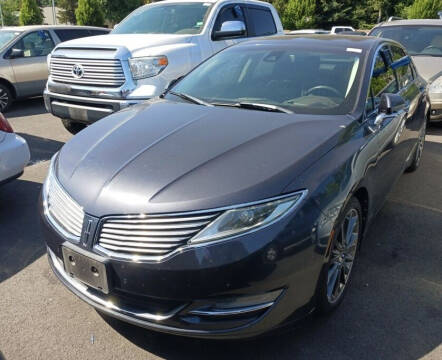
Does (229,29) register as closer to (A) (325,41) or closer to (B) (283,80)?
(A) (325,41)

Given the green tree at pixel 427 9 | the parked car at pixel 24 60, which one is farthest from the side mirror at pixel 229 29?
the green tree at pixel 427 9

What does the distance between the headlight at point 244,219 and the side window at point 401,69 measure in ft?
8.61

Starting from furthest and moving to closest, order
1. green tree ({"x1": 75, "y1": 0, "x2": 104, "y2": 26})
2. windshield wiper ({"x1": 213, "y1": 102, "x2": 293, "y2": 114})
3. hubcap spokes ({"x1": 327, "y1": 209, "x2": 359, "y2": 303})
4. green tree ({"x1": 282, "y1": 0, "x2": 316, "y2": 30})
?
green tree ({"x1": 282, "y1": 0, "x2": 316, "y2": 30}) < green tree ({"x1": 75, "y1": 0, "x2": 104, "y2": 26}) < windshield wiper ({"x1": 213, "y1": 102, "x2": 293, "y2": 114}) < hubcap spokes ({"x1": 327, "y1": 209, "x2": 359, "y2": 303})

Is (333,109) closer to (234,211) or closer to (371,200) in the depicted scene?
(371,200)

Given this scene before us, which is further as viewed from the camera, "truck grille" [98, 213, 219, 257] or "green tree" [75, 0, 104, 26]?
"green tree" [75, 0, 104, 26]

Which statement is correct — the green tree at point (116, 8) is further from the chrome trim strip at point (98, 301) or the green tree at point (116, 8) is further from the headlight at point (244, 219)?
the headlight at point (244, 219)

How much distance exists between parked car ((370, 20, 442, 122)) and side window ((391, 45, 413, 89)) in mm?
2535

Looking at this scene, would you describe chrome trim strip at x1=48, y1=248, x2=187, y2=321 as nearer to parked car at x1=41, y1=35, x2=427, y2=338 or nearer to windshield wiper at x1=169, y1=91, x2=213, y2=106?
parked car at x1=41, y1=35, x2=427, y2=338

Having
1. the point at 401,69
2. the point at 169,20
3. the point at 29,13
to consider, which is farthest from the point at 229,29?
the point at 29,13

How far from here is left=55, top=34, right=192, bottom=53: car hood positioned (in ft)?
17.9

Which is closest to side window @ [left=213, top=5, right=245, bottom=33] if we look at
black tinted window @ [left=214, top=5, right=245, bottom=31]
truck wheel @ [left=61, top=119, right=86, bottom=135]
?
black tinted window @ [left=214, top=5, right=245, bottom=31]

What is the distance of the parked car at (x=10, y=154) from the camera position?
146 inches

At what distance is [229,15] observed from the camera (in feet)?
22.5

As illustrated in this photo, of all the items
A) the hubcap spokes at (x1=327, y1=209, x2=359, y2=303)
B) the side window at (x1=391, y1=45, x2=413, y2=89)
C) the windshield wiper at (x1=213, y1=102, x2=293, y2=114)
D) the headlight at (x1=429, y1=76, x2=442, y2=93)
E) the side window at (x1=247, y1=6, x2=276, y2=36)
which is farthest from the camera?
the side window at (x1=247, y1=6, x2=276, y2=36)
